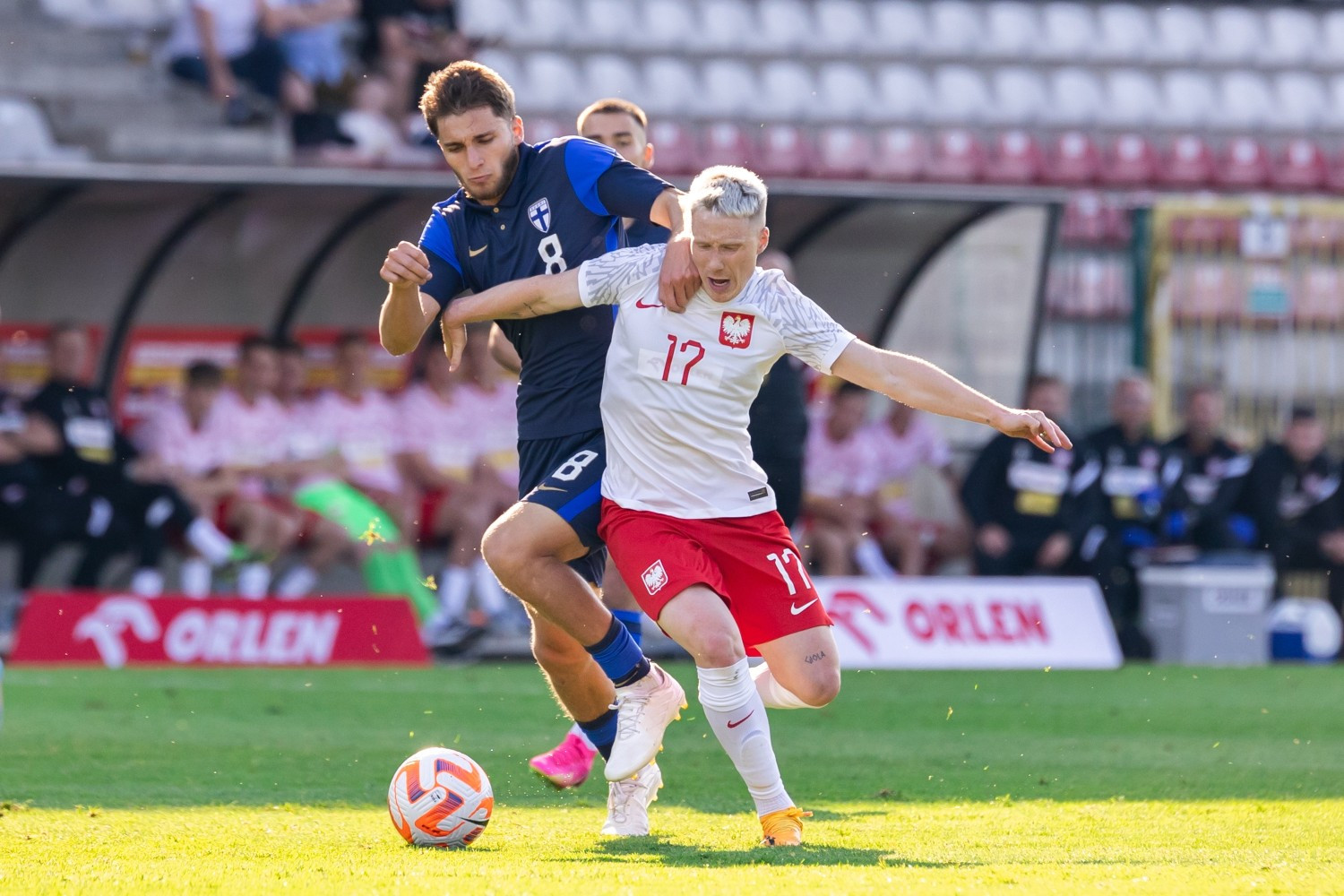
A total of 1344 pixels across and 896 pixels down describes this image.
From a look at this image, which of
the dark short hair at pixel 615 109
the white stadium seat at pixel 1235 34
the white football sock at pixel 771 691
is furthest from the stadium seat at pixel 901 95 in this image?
the white football sock at pixel 771 691

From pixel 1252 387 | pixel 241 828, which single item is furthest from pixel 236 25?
pixel 241 828

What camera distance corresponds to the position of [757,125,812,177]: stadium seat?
1781 cm

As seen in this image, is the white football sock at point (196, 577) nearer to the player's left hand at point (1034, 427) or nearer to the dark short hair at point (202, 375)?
the dark short hair at point (202, 375)

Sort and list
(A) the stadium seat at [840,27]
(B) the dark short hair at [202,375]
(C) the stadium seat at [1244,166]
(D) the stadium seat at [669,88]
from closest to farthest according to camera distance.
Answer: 1. (B) the dark short hair at [202,375]
2. (D) the stadium seat at [669,88]
3. (C) the stadium seat at [1244,166]
4. (A) the stadium seat at [840,27]

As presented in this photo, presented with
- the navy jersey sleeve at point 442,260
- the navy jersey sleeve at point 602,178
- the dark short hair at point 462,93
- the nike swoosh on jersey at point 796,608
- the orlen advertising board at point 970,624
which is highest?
the dark short hair at point 462,93

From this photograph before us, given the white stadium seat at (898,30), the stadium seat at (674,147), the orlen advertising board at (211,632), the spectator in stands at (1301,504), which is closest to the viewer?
the orlen advertising board at (211,632)

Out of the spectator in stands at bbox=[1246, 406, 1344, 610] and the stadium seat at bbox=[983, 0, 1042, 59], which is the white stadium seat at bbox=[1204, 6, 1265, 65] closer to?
the stadium seat at bbox=[983, 0, 1042, 59]

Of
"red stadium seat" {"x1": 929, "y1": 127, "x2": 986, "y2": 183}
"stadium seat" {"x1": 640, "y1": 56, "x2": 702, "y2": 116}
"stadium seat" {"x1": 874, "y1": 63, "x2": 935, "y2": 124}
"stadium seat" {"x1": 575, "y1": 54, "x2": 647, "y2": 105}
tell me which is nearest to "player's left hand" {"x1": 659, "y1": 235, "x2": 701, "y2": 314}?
"red stadium seat" {"x1": 929, "y1": 127, "x2": 986, "y2": 183}

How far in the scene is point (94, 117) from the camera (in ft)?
45.7

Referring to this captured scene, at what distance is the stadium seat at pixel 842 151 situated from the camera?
17.8 meters

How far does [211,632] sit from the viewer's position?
10766 millimetres

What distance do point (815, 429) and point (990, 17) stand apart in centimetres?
1000

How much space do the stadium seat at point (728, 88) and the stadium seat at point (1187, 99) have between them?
178 inches

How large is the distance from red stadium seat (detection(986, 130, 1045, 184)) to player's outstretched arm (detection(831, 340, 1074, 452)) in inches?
541
